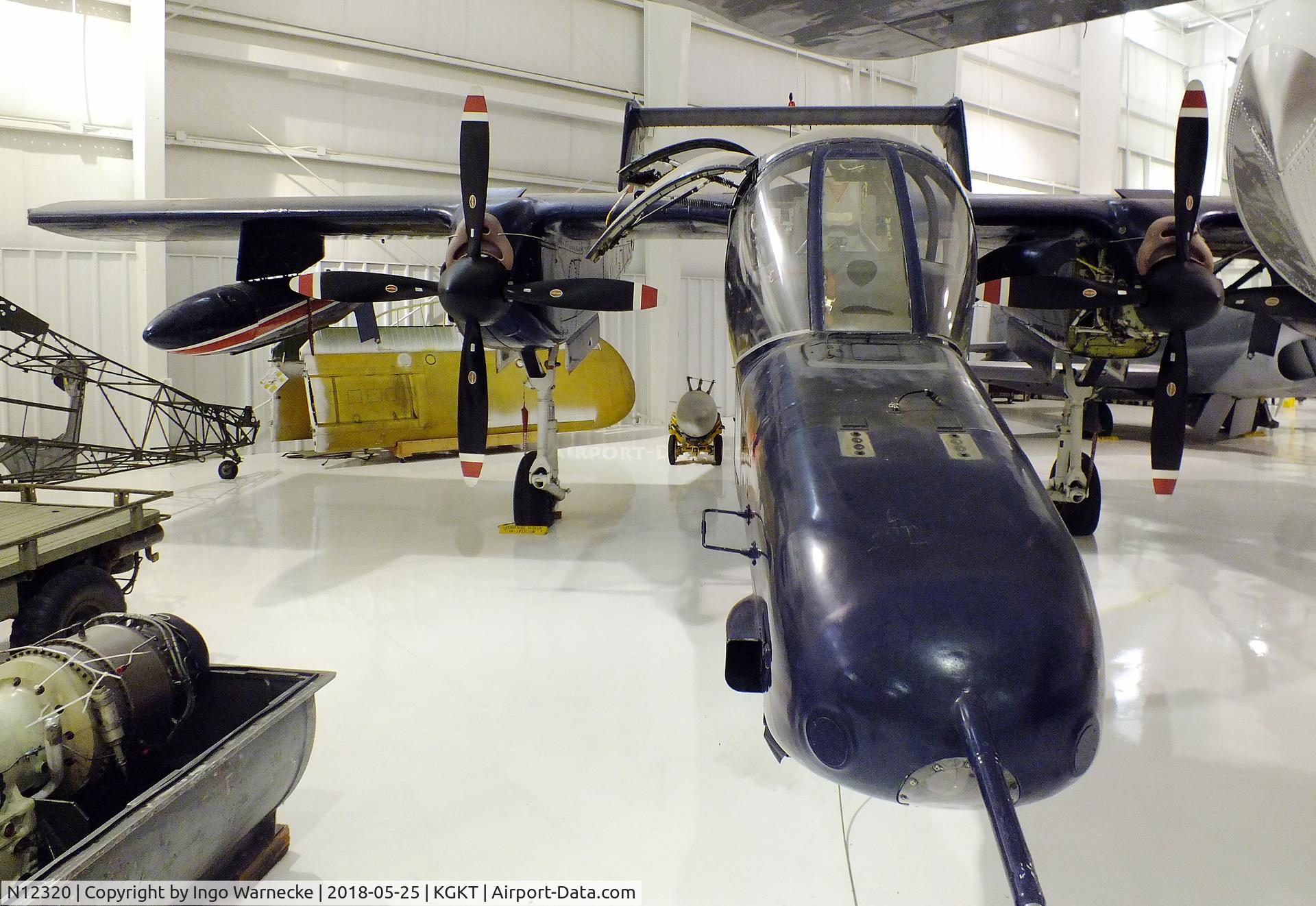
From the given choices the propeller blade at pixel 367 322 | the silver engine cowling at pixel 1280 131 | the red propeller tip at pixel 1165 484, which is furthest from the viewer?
the propeller blade at pixel 367 322

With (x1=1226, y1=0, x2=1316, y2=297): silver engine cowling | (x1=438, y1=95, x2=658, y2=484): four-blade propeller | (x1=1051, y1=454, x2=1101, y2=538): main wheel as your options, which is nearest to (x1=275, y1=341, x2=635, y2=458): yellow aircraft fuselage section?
(x1=438, y1=95, x2=658, y2=484): four-blade propeller

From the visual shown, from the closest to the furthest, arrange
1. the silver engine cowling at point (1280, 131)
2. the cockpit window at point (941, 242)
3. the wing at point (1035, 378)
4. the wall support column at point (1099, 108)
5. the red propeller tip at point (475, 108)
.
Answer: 1. the silver engine cowling at point (1280, 131)
2. the cockpit window at point (941, 242)
3. the red propeller tip at point (475, 108)
4. the wing at point (1035, 378)
5. the wall support column at point (1099, 108)

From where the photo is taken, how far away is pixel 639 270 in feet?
49.5

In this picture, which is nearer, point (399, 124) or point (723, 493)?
point (723, 493)

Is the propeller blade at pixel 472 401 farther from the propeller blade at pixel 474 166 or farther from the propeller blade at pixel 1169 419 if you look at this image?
the propeller blade at pixel 1169 419

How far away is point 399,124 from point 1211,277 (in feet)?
39.7

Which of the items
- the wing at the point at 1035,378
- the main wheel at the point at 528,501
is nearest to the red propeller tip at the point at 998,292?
the main wheel at the point at 528,501

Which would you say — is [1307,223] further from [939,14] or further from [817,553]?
[939,14]

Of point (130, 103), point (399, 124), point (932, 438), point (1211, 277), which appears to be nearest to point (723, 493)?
point (1211, 277)

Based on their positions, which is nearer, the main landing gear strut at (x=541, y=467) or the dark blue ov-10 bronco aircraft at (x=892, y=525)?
the dark blue ov-10 bronco aircraft at (x=892, y=525)

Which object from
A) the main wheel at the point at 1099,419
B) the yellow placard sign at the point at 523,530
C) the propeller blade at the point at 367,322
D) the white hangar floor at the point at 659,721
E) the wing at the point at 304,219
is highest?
the wing at the point at 304,219

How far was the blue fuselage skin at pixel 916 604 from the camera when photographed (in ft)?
6.51

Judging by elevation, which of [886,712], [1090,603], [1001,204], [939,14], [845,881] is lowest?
[845,881]

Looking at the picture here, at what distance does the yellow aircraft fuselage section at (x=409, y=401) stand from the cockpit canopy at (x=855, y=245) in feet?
24.2
